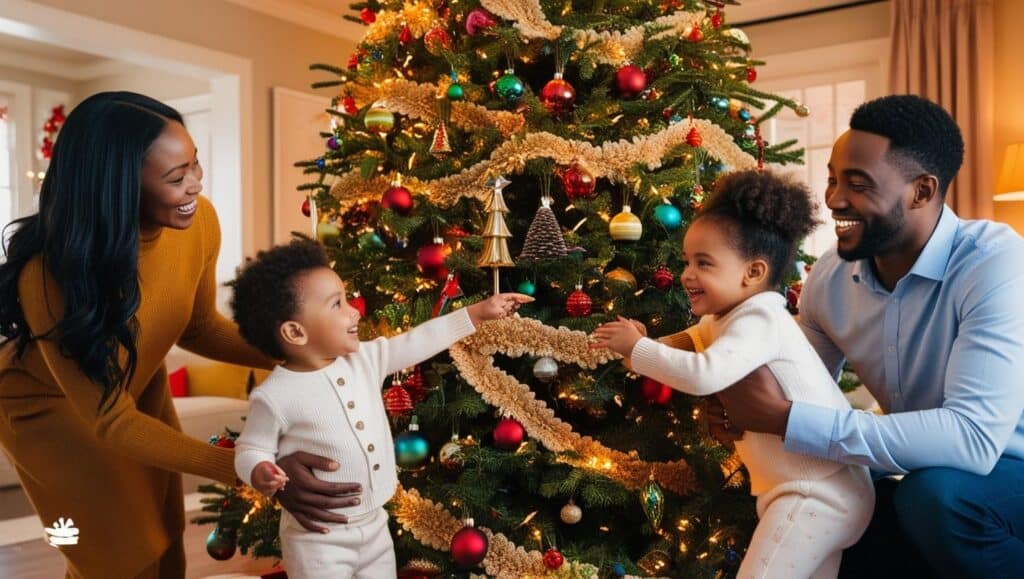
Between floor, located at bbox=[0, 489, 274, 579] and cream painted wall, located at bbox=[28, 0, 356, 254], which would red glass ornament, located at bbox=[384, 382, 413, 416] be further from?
cream painted wall, located at bbox=[28, 0, 356, 254]

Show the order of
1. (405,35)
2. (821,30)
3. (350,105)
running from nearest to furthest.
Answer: (405,35), (350,105), (821,30)

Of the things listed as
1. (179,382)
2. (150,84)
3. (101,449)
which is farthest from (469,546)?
(150,84)

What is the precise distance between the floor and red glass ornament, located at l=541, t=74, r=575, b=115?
5.43 feet

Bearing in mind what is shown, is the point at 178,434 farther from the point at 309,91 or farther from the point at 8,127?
the point at 8,127

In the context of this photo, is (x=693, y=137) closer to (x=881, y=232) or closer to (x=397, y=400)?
(x=881, y=232)

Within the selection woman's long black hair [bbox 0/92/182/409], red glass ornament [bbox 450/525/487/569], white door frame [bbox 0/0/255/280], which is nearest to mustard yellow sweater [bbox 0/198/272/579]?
woman's long black hair [bbox 0/92/182/409]

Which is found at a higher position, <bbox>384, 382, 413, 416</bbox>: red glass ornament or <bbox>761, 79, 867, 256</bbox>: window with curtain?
<bbox>761, 79, 867, 256</bbox>: window with curtain

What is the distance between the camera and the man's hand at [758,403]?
5.16ft

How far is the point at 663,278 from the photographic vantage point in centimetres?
193

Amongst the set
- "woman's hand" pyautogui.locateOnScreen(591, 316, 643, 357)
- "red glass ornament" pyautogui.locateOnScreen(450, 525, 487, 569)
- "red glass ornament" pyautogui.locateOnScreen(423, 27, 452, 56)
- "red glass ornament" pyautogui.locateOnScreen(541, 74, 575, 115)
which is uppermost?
"red glass ornament" pyautogui.locateOnScreen(423, 27, 452, 56)

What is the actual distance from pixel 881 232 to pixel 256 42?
5206 millimetres

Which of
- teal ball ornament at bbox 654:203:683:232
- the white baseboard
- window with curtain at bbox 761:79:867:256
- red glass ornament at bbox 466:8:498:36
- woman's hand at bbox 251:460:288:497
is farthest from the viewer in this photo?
window with curtain at bbox 761:79:867:256

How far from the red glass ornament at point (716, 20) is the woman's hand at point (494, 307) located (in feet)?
3.22

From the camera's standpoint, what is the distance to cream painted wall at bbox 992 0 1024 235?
196 inches
